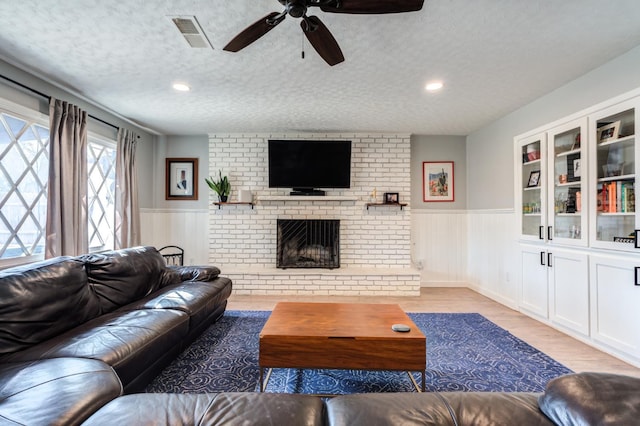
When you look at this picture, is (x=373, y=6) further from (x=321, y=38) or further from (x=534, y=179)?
(x=534, y=179)

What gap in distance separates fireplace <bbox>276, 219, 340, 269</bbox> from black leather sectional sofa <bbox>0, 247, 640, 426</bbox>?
78.5 inches

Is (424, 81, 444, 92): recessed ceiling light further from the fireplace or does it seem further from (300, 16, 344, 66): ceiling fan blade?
the fireplace

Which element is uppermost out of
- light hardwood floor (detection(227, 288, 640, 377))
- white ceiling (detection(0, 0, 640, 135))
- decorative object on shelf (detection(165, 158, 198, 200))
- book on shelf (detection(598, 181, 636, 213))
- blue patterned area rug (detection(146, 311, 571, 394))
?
white ceiling (detection(0, 0, 640, 135))

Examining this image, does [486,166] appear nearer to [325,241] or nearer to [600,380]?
[325,241]

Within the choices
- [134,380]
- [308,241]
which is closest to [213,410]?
[134,380]

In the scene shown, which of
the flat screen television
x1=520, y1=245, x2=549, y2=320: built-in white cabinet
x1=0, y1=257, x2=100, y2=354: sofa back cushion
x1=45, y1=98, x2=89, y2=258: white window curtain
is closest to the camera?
x1=0, y1=257, x2=100, y2=354: sofa back cushion

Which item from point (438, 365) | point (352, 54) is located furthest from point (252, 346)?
point (352, 54)

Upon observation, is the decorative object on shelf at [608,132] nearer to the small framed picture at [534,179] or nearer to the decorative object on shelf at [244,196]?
the small framed picture at [534,179]

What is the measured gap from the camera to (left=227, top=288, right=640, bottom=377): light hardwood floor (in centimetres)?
226

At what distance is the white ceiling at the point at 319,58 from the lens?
6.09 ft

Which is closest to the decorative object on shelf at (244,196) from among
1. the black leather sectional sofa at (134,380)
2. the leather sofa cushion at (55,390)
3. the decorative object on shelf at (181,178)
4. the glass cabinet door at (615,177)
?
the decorative object on shelf at (181,178)

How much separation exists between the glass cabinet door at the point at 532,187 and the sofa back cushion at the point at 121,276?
394 centimetres

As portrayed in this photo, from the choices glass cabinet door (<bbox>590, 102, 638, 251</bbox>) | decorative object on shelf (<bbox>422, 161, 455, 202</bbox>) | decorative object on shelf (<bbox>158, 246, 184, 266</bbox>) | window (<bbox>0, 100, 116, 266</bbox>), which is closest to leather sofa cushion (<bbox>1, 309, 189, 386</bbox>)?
window (<bbox>0, 100, 116, 266</bbox>)

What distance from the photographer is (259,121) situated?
157 inches
